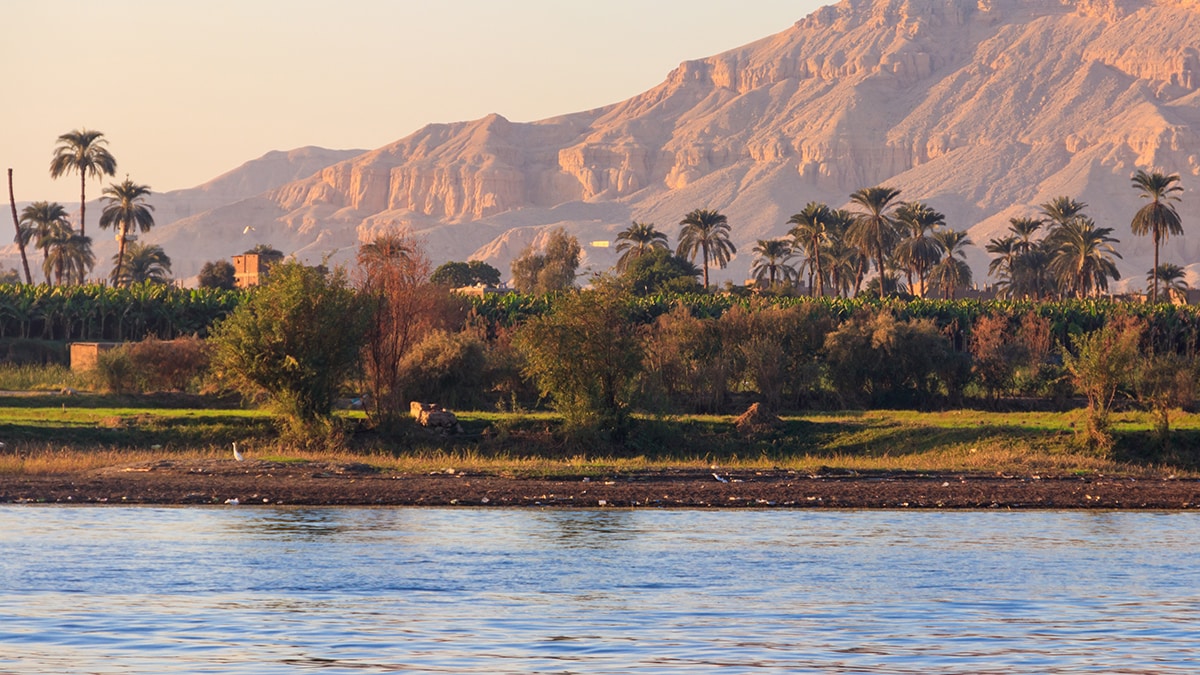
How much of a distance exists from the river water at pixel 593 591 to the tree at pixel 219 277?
4205 inches

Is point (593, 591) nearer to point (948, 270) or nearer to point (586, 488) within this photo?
point (586, 488)

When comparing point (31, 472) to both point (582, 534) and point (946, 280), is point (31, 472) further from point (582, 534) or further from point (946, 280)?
point (946, 280)

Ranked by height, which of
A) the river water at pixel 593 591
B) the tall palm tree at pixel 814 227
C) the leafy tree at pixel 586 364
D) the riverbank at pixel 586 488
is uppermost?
the tall palm tree at pixel 814 227

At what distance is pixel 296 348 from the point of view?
147ft

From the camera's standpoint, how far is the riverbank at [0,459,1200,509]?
34.3 m

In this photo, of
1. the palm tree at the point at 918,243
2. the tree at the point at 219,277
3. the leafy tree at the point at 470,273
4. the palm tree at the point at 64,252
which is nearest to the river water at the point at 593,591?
the palm tree at the point at 918,243

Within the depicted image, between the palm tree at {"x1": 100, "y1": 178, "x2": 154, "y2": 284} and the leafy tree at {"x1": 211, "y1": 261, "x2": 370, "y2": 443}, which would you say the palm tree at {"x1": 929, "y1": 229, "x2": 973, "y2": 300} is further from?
the leafy tree at {"x1": 211, "y1": 261, "x2": 370, "y2": 443}

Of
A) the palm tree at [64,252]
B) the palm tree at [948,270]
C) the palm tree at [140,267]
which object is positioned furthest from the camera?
the palm tree at [140,267]

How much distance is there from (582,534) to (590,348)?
1728 cm

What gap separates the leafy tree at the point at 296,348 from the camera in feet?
146

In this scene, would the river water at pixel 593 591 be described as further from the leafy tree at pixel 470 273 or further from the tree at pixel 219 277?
the leafy tree at pixel 470 273

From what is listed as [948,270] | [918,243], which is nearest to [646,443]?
[918,243]

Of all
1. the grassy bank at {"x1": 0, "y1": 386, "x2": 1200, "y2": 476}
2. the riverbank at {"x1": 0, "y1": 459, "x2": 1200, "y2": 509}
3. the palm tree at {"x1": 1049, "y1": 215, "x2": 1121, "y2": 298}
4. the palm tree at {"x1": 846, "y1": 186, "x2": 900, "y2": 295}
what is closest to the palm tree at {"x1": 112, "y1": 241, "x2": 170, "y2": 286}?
the palm tree at {"x1": 846, "y1": 186, "x2": 900, "y2": 295}

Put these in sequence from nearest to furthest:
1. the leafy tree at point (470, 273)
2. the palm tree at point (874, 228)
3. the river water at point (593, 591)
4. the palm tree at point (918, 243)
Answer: the river water at point (593, 591) → the palm tree at point (874, 228) → the palm tree at point (918, 243) → the leafy tree at point (470, 273)
